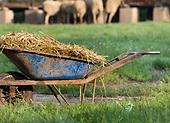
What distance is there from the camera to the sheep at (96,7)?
3248 centimetres

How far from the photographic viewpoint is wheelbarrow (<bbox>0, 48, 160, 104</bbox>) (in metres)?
7.08

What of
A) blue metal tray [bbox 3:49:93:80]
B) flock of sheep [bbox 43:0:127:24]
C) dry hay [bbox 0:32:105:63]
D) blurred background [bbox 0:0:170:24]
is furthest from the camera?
blurred background [bbox 0:0:170:24]

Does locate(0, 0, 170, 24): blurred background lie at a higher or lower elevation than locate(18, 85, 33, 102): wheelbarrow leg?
lower

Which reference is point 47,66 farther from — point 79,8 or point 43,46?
point 79,8

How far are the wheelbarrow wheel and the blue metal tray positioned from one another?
168 millimetres

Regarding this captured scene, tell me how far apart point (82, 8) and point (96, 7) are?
83cm

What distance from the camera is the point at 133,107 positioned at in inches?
251

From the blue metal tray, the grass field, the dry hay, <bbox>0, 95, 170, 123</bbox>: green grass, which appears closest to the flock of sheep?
the grass field

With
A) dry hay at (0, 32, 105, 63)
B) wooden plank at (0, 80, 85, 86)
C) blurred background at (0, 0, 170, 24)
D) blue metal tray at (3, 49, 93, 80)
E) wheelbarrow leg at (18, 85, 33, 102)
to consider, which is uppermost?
dry hay at (0, 32, 105, 63)

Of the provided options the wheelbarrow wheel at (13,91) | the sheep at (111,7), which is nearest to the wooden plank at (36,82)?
the wheelbarrow wheel at (13,91)

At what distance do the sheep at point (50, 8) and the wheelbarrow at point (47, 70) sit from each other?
84.0 ft

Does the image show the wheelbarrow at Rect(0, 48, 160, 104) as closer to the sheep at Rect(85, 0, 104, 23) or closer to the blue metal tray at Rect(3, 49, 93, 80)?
the blue metal tray at Rect(3, 49, 93, 80)

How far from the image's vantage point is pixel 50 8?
3294 cm

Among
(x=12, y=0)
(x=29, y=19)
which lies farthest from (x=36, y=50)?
(x=12, y=0)
